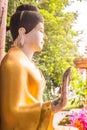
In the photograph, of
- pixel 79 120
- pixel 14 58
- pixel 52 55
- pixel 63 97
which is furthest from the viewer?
pixel 52 55

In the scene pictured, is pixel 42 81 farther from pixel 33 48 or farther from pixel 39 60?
pixel 39 60

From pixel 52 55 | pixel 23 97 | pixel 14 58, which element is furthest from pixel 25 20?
pixel 52 55

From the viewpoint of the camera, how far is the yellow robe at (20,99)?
1.00 metres

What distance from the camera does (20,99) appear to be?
1039 millimetres

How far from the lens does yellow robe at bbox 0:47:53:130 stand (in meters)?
1.00

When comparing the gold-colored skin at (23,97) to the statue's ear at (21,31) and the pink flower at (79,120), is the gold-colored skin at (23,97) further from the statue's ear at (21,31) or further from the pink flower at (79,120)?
the pink flower at (79,120)

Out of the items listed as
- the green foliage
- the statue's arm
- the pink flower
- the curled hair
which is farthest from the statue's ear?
the green foliage

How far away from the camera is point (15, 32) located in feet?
3.92

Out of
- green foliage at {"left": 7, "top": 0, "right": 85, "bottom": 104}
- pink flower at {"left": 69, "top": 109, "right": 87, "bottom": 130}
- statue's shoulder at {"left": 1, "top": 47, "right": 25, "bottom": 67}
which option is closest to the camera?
statue's shoulder at {"left": 1, "top": 47, "right": 25, "bottom": 67}

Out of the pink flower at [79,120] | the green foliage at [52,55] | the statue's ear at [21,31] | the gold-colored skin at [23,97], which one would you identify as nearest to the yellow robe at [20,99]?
the gold-colored skin at [23,97]

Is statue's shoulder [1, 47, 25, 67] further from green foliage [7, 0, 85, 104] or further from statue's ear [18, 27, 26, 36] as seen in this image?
green foliage [7, 0, 85, 104]

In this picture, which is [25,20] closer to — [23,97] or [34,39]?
[34,39]

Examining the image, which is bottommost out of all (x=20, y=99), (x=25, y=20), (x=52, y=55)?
(x=52, y=55)

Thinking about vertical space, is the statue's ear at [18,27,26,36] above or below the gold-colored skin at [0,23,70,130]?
above
